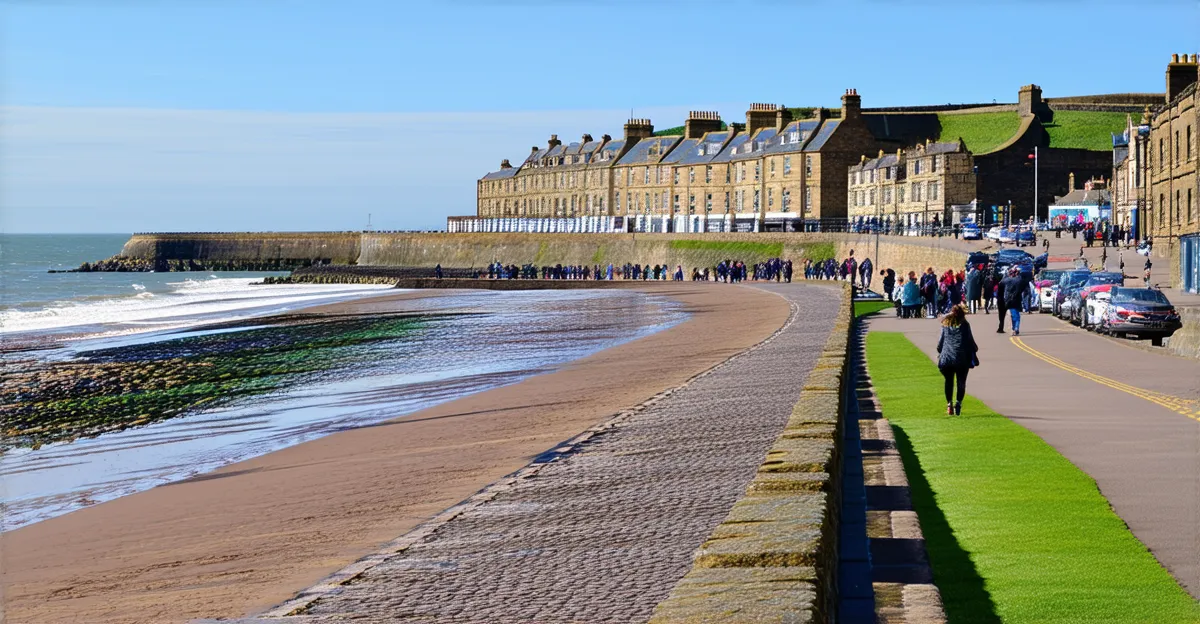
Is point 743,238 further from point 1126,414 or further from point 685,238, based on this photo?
point 1126,414

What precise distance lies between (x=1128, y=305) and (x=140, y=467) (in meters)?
24.1

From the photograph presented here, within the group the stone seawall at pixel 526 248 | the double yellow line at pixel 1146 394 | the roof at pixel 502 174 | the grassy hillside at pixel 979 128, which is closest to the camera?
the double yellow line at pixel 1146 394

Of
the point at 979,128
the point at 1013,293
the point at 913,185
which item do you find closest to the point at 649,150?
the point at 913,185

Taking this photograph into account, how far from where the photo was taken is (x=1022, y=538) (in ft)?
30.0

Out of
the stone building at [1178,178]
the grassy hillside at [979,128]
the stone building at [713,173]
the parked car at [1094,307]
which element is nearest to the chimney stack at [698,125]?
the stone building at [713,173]

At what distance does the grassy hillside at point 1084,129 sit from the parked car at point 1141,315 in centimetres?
9825

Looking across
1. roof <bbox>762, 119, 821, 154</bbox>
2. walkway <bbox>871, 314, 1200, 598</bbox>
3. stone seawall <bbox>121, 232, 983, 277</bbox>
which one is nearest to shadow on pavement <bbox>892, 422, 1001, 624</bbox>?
walkway <bbox>871, 314, 1200, 598</bbox>

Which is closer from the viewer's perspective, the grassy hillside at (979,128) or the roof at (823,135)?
the roof at (823,135)

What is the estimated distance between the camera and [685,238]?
101000 mm

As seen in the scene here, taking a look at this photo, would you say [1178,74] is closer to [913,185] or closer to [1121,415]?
[913,185]

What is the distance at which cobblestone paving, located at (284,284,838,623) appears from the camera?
7.04m

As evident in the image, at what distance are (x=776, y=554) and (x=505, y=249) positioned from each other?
4402 inches

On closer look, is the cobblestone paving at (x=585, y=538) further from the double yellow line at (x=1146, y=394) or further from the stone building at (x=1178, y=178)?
the stone building at (x=1178, y=178)

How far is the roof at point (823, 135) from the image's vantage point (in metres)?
100
